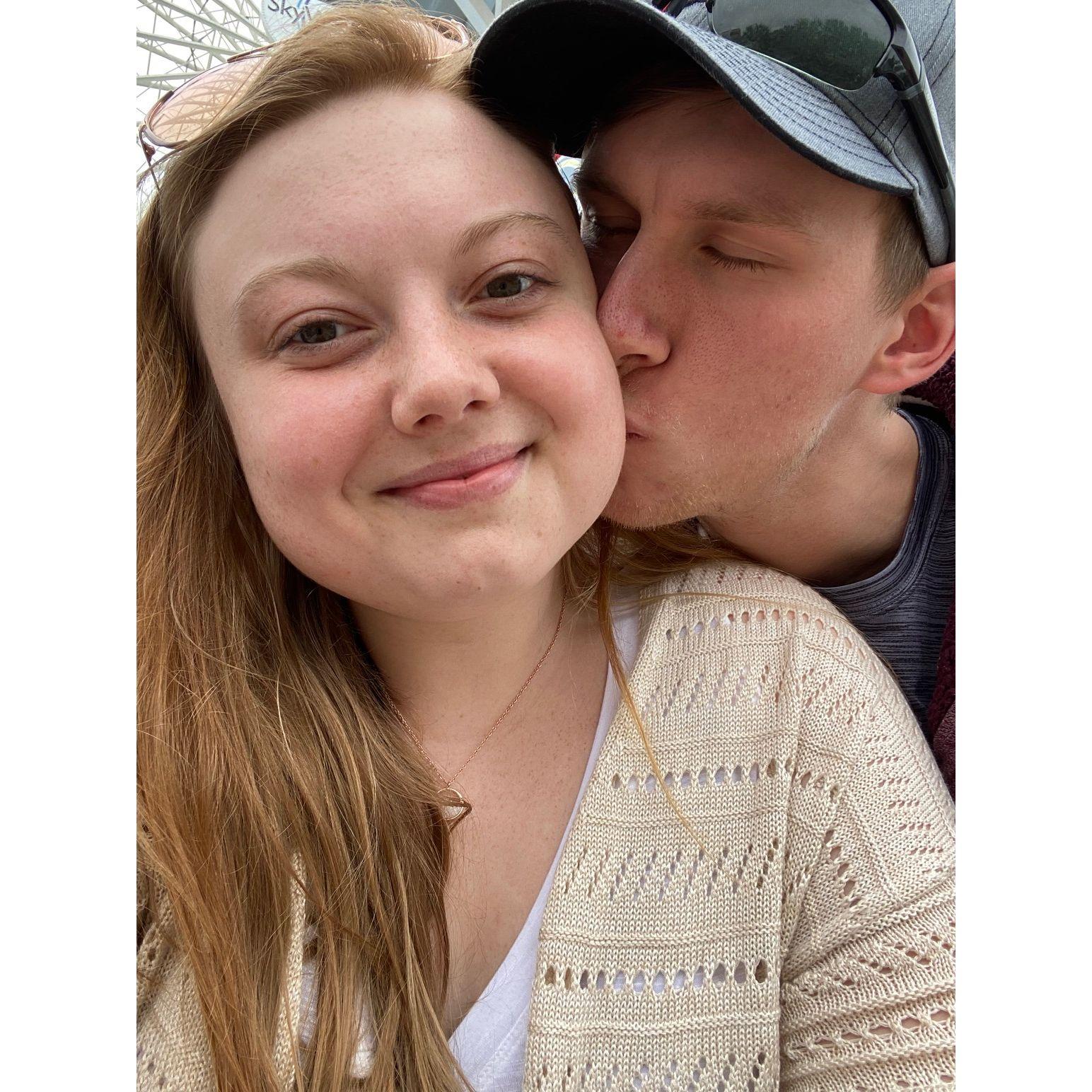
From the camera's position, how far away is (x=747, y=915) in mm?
1130

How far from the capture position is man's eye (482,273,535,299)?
42.6 inches

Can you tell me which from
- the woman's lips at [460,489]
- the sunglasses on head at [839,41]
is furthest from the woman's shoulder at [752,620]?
the sunglasses on head at [839,41]

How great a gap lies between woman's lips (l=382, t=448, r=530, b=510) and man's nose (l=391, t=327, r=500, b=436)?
0.21ft

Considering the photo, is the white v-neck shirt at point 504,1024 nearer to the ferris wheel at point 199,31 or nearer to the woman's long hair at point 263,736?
the woman's long hair at point 263,736

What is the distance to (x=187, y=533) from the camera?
1345 millimetres

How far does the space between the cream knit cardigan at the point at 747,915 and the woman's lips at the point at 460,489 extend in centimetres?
42

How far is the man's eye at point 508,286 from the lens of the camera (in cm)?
108

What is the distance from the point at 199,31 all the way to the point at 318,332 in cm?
81

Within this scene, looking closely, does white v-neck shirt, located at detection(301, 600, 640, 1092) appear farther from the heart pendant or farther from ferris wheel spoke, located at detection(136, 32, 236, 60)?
ferris wheel spoke, located at detection(136, 32, 236, 60)

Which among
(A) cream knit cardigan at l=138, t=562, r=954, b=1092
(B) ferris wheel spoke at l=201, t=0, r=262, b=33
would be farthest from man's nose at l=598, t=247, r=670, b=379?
(B) ferris wheel spoke at l=201, t=0, r=262, b=33

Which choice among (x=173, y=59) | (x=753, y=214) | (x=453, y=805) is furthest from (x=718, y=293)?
(x=173, y=59)
